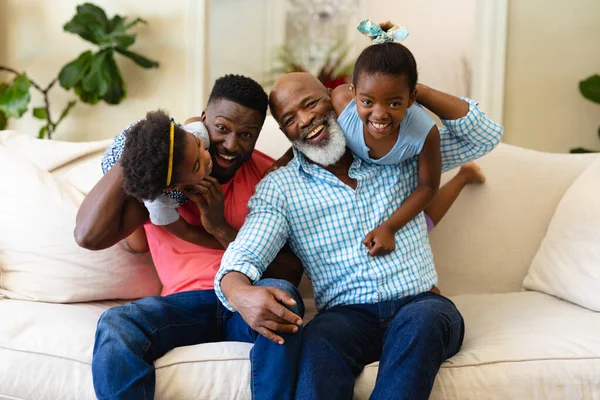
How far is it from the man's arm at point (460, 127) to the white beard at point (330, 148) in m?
0.24

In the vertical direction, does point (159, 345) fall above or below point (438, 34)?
below

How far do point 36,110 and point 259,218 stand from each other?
2.04 meters

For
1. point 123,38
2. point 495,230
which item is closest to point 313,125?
point 495,230

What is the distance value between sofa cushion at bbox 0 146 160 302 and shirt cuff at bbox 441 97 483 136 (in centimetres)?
106

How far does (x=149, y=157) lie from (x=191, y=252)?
0.45 meters

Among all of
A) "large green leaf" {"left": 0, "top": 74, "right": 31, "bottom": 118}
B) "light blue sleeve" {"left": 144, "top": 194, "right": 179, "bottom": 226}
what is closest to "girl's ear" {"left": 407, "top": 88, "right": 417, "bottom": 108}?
"light blue sleeve" {"left": 144, "top": 194, "right": 179, "bottom": 226}

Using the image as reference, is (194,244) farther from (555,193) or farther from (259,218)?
(555,193)

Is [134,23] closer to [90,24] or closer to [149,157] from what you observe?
[90,24]

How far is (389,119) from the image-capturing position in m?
1.52

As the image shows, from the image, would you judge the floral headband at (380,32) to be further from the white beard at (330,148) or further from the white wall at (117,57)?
the white wall at (117,57)

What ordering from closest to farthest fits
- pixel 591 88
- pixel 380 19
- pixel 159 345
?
pixel 159 345 → pixel 591 88 → pixel 380 19

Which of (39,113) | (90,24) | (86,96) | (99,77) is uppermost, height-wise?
(90,24)

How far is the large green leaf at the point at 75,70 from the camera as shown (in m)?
3.09

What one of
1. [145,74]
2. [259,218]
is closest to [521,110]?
[145,74]
